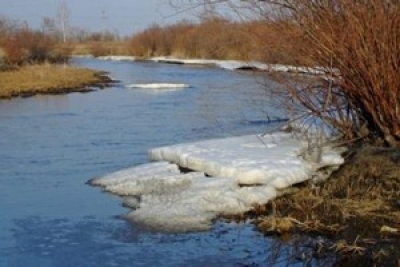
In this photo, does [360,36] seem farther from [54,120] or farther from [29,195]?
[54,120]

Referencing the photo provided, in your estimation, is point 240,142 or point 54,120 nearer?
point 240,142

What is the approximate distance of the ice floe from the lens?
870cm

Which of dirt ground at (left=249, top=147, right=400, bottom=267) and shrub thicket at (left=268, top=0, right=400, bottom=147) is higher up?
shrub thicket at (left=268, top=0, right=400, bottom=147)

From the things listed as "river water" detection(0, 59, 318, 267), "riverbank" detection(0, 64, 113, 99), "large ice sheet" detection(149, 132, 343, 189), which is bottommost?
"river water" detection(0, 59, 318, 267)

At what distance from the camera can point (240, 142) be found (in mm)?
12602

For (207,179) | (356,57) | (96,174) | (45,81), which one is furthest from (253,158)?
(45,81)

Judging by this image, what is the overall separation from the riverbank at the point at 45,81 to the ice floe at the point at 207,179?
19062 millimetres

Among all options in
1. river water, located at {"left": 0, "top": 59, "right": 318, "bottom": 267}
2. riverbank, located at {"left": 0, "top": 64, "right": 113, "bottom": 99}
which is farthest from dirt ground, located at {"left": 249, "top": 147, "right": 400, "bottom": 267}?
riverbank, located at {"left": 0, "top": 64, "right": 113, "bottom": 99}

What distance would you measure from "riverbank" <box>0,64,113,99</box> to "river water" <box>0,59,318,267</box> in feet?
17.3

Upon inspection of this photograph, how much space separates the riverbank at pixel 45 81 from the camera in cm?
3133

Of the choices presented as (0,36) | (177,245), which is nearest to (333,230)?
(177,245)

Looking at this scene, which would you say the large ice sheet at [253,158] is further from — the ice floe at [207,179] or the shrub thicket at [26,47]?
the shrub thicket at [26,47]

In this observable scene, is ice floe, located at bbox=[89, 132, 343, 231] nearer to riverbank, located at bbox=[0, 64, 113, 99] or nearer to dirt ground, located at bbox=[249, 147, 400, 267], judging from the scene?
dirt ground, located at bbox=[249, 147, 400, 267]

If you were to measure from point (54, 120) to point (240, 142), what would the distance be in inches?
353
